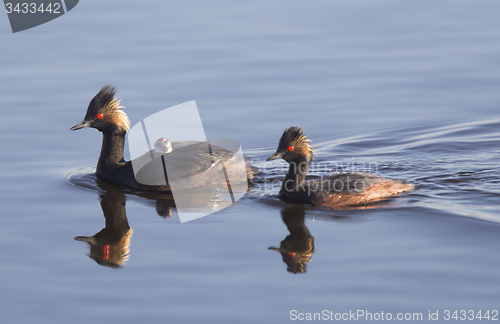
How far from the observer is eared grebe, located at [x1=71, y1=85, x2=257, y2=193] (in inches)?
390

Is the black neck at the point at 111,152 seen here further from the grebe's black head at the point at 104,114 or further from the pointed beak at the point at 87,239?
the pointed beak at the point at 87,239

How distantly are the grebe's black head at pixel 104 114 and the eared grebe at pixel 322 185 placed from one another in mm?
2925

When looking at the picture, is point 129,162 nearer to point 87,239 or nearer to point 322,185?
point 87,239

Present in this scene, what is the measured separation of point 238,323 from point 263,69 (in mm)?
8968

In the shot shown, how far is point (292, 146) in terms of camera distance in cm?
938

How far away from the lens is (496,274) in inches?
270

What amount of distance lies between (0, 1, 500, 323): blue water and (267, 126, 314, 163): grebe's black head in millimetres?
689

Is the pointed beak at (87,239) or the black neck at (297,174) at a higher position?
the black neck at (297,174)

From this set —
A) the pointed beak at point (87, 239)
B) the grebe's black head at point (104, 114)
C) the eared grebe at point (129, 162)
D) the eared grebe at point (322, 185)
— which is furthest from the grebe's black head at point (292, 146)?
the grebe's black head at point (104, 114)

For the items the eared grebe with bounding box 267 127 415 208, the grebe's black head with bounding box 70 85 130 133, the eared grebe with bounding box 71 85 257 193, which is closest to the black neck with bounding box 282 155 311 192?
the eared grebe with bounding box 267 127 415 208

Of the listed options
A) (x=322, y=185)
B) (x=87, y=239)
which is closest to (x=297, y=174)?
(x=322, y=185)

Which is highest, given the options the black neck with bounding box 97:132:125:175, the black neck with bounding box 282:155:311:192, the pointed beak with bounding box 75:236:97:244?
the black neck with bounding box 97:132:125:175

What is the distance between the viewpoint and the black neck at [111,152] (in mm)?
10422

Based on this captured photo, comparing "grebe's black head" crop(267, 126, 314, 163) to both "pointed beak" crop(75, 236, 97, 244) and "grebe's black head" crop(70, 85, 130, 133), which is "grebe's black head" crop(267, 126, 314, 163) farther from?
"grebe's black head" crop(70, 85, 130, 133)
